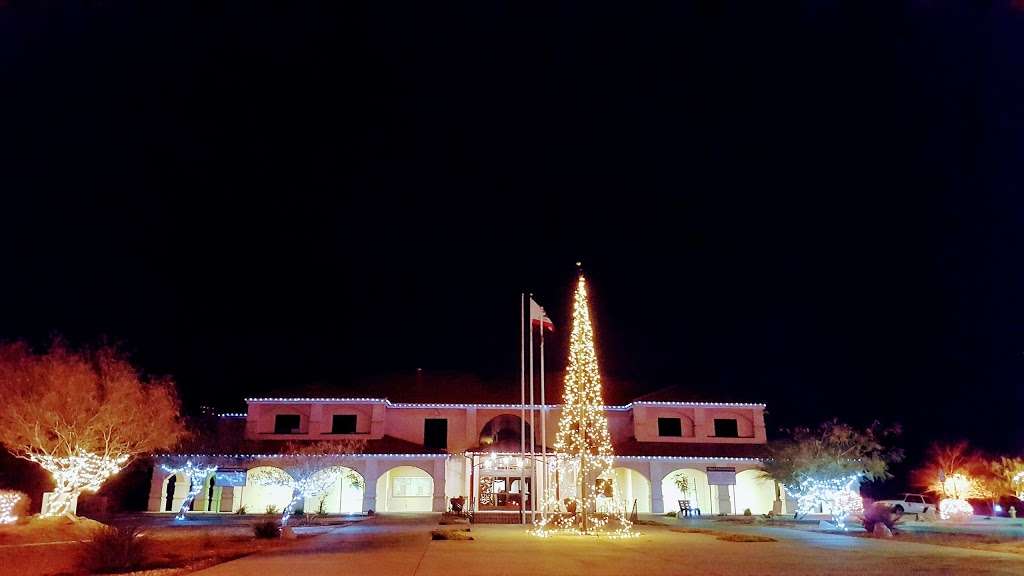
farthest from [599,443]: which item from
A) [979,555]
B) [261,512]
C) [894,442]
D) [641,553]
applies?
[894,442]

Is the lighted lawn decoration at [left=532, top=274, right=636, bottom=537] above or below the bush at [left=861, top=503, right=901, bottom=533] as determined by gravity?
above

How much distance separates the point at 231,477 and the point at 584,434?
21.1 metres

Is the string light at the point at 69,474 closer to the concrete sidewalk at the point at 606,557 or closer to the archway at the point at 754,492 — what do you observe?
the concrete sidewalk at the point at 606,557

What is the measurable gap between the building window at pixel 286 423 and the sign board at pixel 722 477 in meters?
20.3

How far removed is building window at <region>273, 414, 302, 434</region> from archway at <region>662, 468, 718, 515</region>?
18457mm

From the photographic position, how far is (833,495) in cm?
2677

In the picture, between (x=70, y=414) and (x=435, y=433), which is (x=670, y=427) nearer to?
(x=435, y=433)

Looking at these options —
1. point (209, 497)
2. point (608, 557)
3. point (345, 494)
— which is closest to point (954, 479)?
point (345, 494)

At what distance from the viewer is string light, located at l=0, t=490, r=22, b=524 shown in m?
20.8

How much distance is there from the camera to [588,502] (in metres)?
20.1

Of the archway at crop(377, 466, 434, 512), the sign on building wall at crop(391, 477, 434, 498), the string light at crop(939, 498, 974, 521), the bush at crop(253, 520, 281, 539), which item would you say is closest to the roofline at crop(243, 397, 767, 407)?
the archway at crop(377, 466, 434, 512)

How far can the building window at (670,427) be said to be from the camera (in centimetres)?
3744

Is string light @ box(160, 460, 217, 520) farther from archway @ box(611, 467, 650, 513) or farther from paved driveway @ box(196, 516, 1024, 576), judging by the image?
archway @ box(611, 467, 650, 513)

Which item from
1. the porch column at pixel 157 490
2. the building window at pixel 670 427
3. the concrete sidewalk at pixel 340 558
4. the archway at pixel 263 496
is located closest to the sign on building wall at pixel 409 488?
the archway at pixel 263 496
